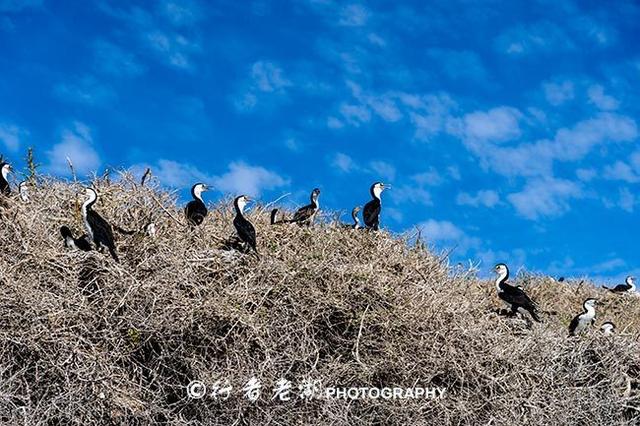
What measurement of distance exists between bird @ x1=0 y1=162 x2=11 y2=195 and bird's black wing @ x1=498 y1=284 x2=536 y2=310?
516cm

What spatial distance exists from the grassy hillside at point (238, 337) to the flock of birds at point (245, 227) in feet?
0.41

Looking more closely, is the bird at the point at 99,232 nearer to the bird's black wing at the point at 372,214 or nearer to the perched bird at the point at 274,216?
the perched bird at the point at 274,216

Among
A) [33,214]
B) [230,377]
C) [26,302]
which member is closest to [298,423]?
[230,377]

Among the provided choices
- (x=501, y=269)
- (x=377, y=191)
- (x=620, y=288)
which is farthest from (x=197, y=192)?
(x=620, y=288)

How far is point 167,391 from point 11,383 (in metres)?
1.22

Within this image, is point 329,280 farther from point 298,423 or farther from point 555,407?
point 555,407

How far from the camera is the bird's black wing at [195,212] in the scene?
8.42 meters

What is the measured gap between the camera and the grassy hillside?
6969 millimetres

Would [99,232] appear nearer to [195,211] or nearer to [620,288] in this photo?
[195,211]

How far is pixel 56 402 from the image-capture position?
22.5 feet

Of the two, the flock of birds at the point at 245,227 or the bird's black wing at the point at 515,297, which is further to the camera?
the bird's black wing at the point at 515,297

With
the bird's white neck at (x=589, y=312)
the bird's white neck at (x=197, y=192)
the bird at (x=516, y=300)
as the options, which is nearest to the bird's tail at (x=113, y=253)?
the bird's white neck at (x=197, y=192)

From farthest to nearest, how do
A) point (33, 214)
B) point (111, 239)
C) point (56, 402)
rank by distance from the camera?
point (33, 214), point (111, 239), point (56, 402)
